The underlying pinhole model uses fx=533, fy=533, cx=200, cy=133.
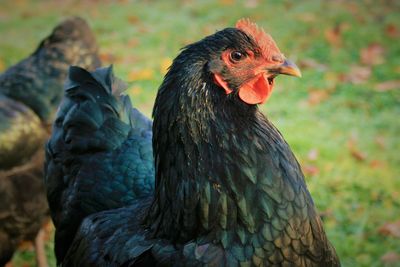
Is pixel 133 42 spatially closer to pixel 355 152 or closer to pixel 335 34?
pixel 335 34

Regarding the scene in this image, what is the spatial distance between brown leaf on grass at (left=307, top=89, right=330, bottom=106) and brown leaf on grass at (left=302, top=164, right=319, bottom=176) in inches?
52.7

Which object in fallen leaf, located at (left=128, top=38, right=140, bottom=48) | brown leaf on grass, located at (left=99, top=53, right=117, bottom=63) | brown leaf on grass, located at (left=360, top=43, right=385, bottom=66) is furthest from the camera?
fallen leaf, located at (left=128, top=38, right=140, bottom=48)

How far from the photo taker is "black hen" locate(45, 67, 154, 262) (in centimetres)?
284

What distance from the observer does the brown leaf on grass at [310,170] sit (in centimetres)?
505

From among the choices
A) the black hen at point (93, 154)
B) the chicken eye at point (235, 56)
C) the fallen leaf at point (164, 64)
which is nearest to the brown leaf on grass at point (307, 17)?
the fallen leaf at point (164, 64)

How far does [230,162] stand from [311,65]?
5.19m

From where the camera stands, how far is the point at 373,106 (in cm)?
609

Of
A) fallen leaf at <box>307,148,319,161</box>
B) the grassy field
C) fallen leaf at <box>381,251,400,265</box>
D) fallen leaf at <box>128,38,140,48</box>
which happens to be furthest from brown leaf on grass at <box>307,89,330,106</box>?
fallen leaf at <box>128,38,140,48</box>

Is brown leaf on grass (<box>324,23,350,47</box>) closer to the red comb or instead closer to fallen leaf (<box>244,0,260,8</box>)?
fallen leaf (<box>244,0,260,8</box>)

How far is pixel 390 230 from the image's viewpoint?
13.8 ft

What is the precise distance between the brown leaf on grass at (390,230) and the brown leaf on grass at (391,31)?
3.94m

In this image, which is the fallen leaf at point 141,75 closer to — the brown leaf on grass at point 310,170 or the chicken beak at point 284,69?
the brown leaf on grass at point 310,170

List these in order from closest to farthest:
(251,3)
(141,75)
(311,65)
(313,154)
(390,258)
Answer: (390,258) → (313,154) → (311,65) → (141,75) → (251,3)

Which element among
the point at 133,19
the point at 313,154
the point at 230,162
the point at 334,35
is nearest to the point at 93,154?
the point at 230,162
